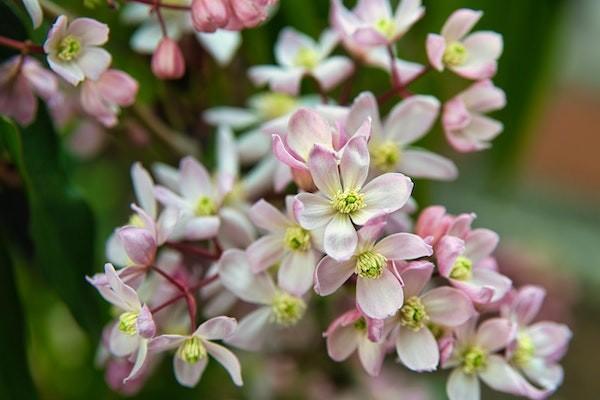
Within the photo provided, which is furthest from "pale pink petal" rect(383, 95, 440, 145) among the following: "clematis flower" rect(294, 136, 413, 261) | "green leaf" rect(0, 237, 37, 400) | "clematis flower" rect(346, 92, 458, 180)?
"green leaf" rect(0, 237, 37, 400)

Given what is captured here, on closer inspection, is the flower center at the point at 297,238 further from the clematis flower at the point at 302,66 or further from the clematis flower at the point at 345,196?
the clematis flower at the point at 302,66

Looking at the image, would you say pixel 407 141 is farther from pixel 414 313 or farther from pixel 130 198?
pixel 130 198

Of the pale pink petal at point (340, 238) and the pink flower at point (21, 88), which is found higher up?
the pink flower at point (21, 88)

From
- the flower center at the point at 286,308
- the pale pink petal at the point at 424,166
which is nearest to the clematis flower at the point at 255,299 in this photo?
the flower center at the point at 286,308

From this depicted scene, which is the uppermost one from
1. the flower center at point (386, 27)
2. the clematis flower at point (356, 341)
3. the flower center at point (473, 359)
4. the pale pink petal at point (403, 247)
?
the flower center at point (386, 27)

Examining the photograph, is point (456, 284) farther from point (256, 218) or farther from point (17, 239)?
point (17, 239)

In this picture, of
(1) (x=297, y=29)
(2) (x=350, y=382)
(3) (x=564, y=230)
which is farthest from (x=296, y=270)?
(3) (x=564, y=230)

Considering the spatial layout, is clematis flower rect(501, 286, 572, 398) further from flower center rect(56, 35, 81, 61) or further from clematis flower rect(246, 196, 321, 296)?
flower center rect(56, 35, 81, 61)
